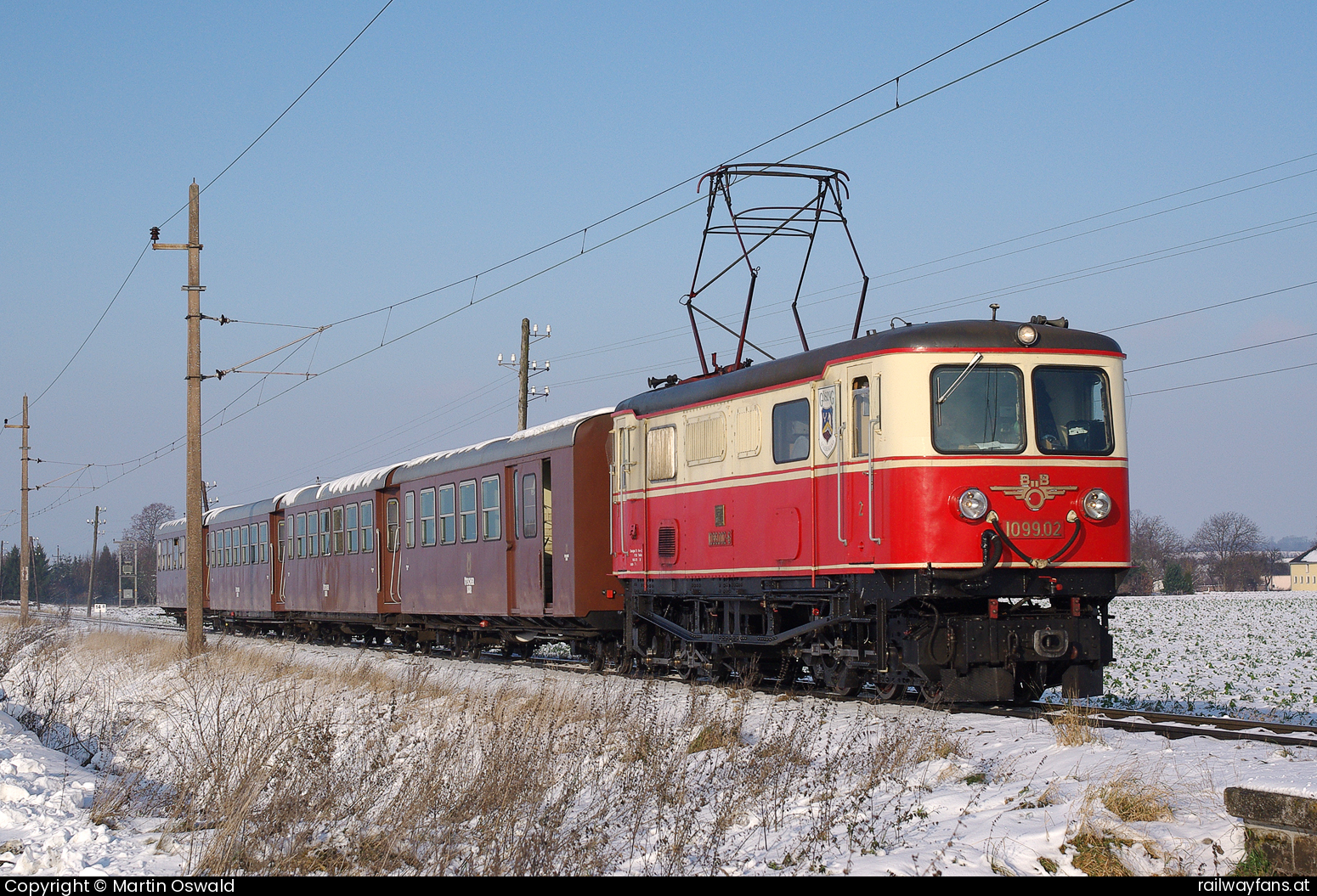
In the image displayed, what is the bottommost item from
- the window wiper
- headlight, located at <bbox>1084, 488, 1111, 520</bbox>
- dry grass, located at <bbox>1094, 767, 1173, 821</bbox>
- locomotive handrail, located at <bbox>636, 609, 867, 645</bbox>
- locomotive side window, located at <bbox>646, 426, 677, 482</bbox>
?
dry grass, located at <bbox>1094, 767, 1173, 821</bbox>

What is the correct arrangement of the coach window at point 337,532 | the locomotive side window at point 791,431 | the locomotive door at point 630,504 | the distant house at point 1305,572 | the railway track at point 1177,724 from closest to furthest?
the railway track at point 1177,724, the locomotive side window at point 791,431, the locomotive door at point 630,504, the coach window at point 337,532, the distant house at point 1305,572

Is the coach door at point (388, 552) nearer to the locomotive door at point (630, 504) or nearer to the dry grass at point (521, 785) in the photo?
the locomotive door at point (630, 504)

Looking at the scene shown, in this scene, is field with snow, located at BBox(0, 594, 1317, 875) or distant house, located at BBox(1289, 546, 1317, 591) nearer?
field with snow, located at BBox(0, 594, 1317, 875)

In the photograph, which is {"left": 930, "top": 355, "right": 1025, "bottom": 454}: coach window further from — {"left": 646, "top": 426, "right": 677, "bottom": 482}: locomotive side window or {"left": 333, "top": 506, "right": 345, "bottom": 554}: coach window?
{"left": 333, "top": 506, "right": 345, "bottom": 554}: coach window

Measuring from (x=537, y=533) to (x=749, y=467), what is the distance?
17.5 feet

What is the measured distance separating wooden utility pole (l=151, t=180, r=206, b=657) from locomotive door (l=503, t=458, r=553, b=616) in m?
5.57

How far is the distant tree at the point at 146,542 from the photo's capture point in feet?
383

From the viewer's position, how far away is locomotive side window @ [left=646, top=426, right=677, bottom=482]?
580 inches

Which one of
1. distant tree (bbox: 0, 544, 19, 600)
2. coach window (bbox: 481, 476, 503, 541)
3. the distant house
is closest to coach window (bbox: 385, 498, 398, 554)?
coach window (bbox: 481, 476, 503, 541)

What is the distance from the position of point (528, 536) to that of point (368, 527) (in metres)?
6.94

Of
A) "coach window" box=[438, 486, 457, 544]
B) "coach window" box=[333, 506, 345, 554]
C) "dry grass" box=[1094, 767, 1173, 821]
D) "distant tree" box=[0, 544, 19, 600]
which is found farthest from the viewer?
"distant tree" box=[0, 544, 19, 600]

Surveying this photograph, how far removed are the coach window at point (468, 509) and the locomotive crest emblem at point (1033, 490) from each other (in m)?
10.2

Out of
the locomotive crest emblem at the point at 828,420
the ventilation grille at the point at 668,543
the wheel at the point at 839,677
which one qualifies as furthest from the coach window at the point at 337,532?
the locomotive crest emblem at the point at 828,420

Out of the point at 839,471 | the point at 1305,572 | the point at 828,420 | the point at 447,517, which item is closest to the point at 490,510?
the point at 447,517
